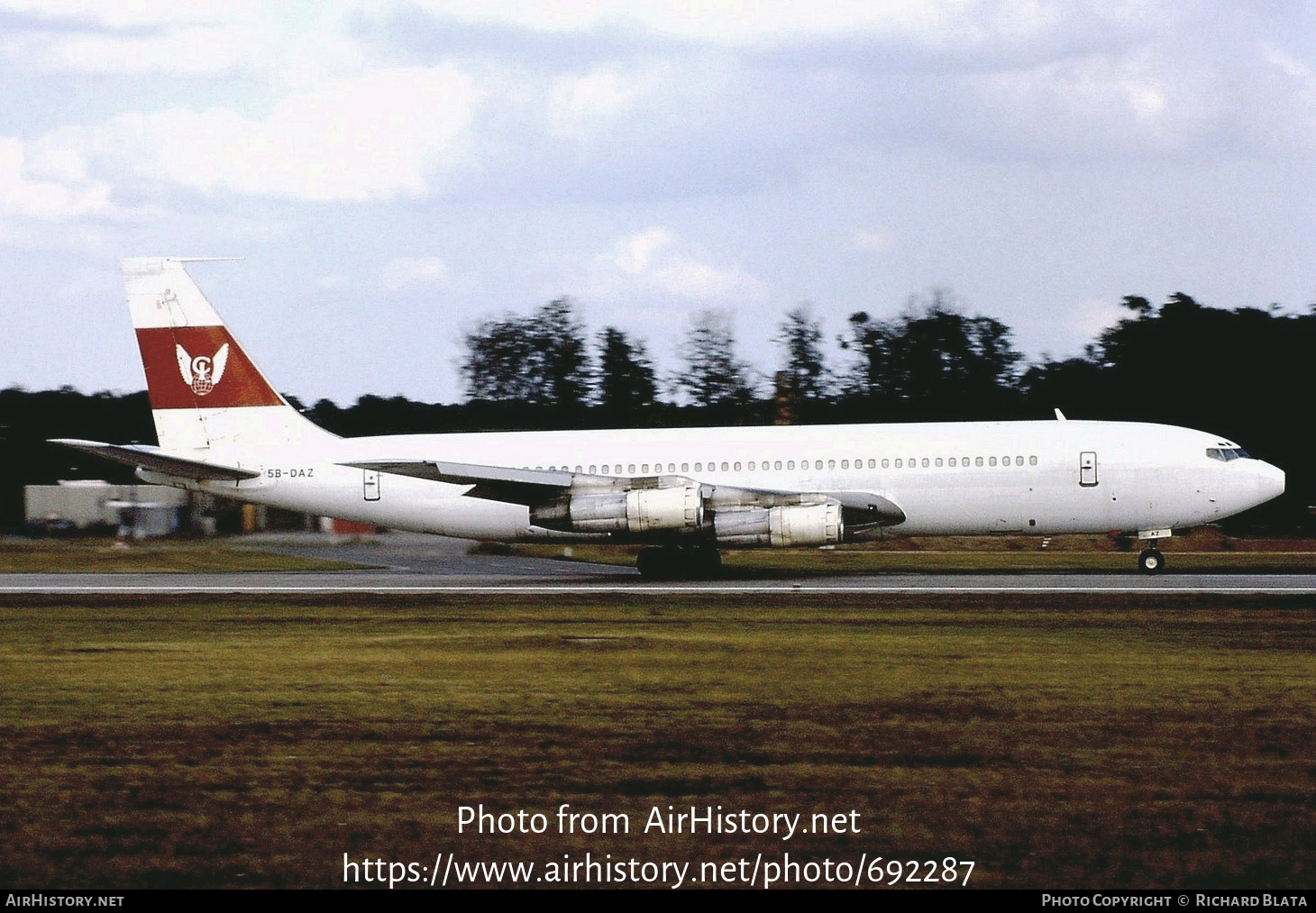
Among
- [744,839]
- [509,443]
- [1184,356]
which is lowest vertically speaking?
[744,839]


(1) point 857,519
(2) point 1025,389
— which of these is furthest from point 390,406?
(1) point 857,519

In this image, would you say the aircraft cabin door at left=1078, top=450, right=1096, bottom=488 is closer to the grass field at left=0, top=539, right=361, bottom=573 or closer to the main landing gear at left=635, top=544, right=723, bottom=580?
the main landing gear at left=635, top=544, right=723, bottom=580

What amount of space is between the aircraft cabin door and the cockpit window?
8.54ft

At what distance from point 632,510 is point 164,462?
1066 cm

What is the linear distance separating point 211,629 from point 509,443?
1287 centimetres

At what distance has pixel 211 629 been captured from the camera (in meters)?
19.7

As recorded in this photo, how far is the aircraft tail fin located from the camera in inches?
1281

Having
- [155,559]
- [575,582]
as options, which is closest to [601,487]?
[575,582]

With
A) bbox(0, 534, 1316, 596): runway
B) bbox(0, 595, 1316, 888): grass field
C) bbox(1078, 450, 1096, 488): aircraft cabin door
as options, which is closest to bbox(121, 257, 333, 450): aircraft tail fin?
bbox(0, 534, 1316, 596): runway

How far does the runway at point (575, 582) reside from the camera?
2512 cm

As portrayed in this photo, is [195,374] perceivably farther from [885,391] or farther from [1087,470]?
[885,391]

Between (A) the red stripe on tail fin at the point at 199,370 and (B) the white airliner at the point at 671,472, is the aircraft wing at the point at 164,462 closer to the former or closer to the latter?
(B) the white airliner at the point at 671,472

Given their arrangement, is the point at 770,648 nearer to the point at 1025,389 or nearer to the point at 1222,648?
the point at 1222,648

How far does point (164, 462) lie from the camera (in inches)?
1228
